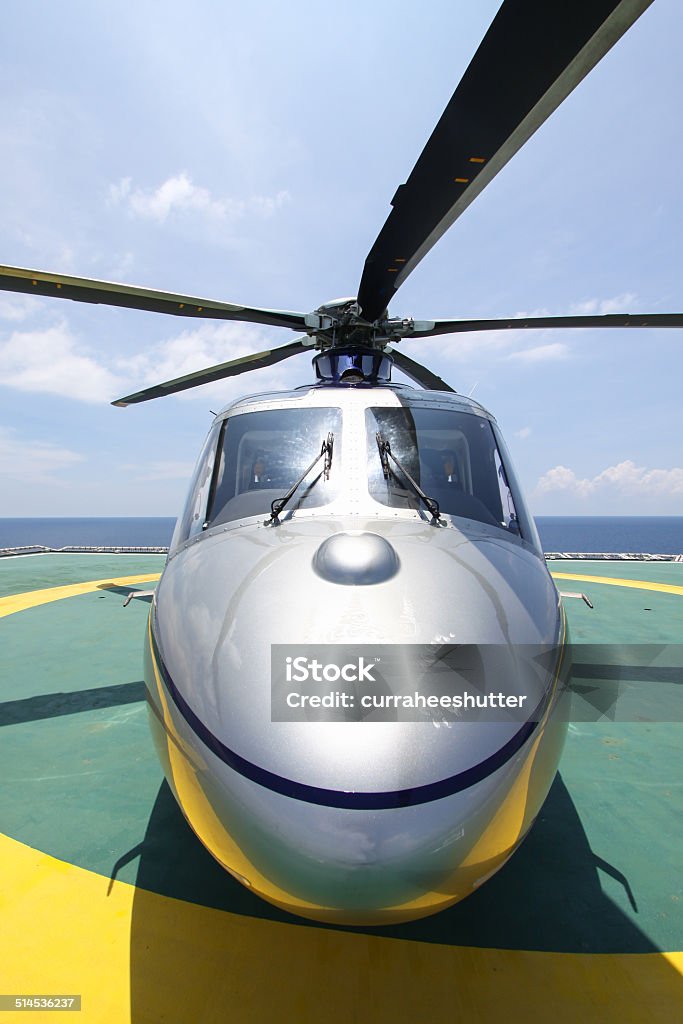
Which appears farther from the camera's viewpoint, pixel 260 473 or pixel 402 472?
pixel 260 473

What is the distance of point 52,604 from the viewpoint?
1024 centimetres

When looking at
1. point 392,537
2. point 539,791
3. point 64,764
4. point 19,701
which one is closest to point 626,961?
point 539,791

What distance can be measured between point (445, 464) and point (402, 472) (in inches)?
14.0

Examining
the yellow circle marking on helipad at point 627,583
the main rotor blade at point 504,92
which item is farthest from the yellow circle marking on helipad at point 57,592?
the yellow circle marking on helipad at point 627,583

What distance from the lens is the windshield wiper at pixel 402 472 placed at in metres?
2.74

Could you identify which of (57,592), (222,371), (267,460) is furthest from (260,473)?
(57,592)

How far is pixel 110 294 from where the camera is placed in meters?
4.34

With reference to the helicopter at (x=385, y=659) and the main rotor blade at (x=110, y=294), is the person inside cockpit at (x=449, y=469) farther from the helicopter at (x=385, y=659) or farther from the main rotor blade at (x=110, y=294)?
the main rotor blade at (x=110, y=294)

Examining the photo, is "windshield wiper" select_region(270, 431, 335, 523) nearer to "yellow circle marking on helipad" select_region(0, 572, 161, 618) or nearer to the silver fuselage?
the silver fuselage

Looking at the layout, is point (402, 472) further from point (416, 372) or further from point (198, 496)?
point (416, 372)

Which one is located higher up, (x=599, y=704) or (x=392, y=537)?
(x=392, y=537)

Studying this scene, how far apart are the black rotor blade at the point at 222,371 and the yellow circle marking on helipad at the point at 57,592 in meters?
5.61

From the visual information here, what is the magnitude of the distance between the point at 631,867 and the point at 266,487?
321 cm

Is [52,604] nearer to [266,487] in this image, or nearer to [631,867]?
[266,487]
